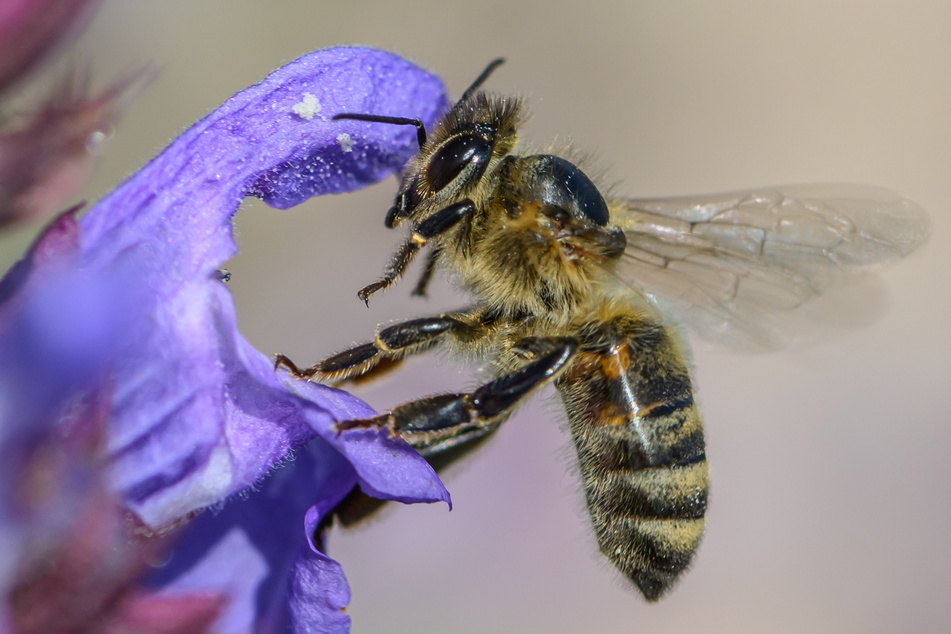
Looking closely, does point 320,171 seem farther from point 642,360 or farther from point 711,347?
point 711,347

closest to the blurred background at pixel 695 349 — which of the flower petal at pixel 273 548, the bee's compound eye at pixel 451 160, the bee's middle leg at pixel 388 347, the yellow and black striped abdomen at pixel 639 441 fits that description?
the yellow and black striped abdomen at pixel 639 441

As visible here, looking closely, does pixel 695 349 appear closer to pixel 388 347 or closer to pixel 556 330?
pixel 556 330

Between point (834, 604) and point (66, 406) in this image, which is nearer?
point (66, 406)

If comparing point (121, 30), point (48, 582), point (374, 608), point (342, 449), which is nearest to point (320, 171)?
point (342, 449)

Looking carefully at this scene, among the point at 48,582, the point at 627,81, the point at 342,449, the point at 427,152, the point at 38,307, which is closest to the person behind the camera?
the point at 48,582

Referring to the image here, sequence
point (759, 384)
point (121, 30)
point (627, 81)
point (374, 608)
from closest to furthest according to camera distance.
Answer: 1. point (374, 608)
2. point (759, 384)
3. point (121, 30)
4. point (627, 81)

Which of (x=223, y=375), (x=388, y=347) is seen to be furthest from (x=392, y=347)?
(x=223, y=375)

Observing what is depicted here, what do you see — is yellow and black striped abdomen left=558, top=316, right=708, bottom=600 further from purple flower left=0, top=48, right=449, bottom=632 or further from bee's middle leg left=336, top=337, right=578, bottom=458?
purple flower left=0, top=48, right=449, bottom=632
